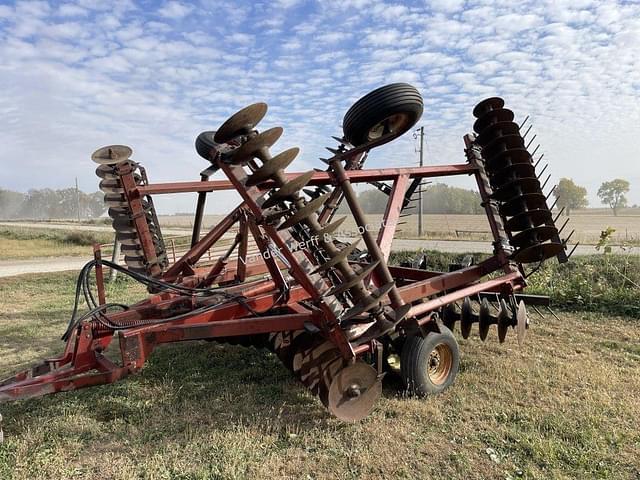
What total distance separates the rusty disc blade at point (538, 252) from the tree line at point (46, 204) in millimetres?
119473

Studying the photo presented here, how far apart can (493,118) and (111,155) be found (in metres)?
4.50

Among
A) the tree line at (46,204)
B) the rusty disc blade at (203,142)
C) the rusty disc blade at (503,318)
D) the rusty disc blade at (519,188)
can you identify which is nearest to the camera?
→ the rusty disc blade at (503,318)

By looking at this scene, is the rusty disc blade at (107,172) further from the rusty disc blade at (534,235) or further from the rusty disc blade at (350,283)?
the rusty disc blade at (534,235)

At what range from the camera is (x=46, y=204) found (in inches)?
4695

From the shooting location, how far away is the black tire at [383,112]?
130 inches

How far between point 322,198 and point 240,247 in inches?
96.6

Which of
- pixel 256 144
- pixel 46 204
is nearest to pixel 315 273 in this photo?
pixel 256 144

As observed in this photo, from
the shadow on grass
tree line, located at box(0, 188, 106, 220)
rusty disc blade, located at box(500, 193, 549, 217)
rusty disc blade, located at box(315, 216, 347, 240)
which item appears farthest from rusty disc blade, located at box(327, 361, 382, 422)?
tree line, located at box(0, 188, 106, 220)

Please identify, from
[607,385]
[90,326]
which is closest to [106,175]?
[90,326]

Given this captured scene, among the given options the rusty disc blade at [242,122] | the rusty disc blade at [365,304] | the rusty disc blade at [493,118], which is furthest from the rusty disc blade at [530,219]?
the rusty disc blade at [242,122]

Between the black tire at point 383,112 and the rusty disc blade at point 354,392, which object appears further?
the rusty disc blade at point 354,392

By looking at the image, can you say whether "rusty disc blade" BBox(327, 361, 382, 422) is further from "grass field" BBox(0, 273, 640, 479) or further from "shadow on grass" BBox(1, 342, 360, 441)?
"shadow on grass" BBox(1, 342, 360, 441)

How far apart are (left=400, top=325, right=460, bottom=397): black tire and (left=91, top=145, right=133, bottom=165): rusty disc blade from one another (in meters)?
3.78

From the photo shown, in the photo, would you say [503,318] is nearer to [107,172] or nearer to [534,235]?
[534,235]
